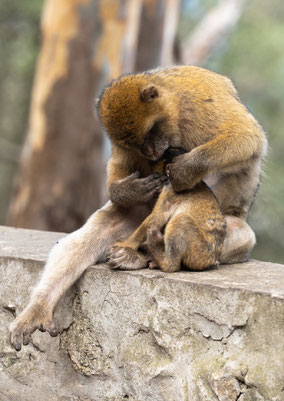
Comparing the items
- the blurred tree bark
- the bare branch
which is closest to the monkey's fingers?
the blurred tree bark

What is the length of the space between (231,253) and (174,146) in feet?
2.07

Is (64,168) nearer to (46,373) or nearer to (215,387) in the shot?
(46,373)

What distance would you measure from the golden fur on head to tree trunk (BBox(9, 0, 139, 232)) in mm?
5287

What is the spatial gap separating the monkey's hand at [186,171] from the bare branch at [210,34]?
7.43m

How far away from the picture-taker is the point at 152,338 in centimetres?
309

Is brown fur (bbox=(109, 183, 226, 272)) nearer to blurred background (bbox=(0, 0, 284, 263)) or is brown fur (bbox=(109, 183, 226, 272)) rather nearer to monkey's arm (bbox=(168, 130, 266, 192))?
monkey's arm (bbox=(168, 130, 266, 192))

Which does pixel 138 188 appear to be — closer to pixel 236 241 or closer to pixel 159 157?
pixel 159 157

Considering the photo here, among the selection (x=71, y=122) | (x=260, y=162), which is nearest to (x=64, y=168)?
(x=71, y=122)

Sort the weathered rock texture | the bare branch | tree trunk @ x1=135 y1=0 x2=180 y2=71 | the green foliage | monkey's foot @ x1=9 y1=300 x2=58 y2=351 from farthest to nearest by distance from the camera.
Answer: the green foliage
the bare branch
tree trunk @ x1=135 y1=0 x2=180 y2=71
monkey's foot @ x1=9 y1=300 x2=58 y2=351
the weathered rock texture

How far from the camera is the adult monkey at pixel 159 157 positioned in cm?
325

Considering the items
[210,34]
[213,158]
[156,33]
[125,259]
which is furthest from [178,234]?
[210,34]

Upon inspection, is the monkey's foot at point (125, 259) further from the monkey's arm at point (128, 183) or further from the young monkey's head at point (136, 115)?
the young monkey's head at point (136, 115)

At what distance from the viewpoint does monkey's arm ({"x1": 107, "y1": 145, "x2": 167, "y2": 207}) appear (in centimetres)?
346

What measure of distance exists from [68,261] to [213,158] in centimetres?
85
